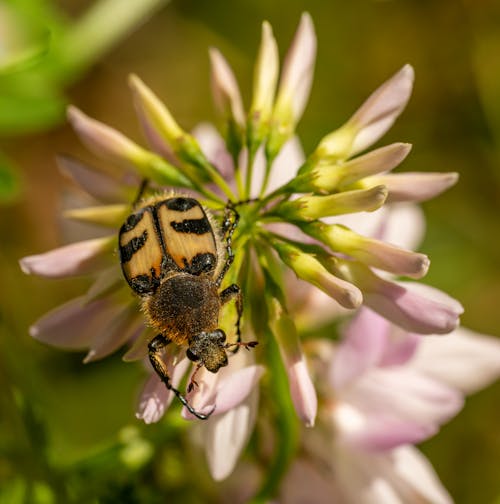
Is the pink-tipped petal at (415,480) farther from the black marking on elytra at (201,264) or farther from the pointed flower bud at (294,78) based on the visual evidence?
the pointed flower bud at (294,78)

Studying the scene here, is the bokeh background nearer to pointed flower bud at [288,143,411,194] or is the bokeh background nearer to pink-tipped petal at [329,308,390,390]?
pink-tipped petal at [329,308,390,390]

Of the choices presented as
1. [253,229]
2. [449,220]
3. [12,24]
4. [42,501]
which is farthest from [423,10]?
[42,501]

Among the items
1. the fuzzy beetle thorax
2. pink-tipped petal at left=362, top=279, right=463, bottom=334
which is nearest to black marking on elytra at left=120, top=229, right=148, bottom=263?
the fuzzy beetle thorax

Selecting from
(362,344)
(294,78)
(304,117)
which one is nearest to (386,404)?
(362,344)

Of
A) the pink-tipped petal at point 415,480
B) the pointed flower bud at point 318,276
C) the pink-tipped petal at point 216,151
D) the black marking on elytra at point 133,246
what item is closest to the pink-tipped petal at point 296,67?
the pink-tipped petal at point 216,151

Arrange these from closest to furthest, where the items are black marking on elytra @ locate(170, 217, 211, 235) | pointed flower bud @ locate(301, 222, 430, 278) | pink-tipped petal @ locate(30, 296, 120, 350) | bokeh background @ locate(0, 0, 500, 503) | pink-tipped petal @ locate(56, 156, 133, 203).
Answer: pointed flower bud @ locate(301, 222, 430, 278)
black marking on elytra @ locate(170, 217, 211, 235)
pink-tipped petal @ locate(30, 296, 120, 350)
pink-tipped petal @ locate(56, 156, 133, 203)
bokeh background @ locate(0, 0, 500, 503)

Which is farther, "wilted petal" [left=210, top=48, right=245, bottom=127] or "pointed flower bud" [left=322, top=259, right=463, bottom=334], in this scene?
"wilted petal" [left=210, top=48, right=245, bottom=127]

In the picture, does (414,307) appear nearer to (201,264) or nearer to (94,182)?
(201,264)

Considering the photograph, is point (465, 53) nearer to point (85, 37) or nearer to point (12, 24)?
point (85, 37)
